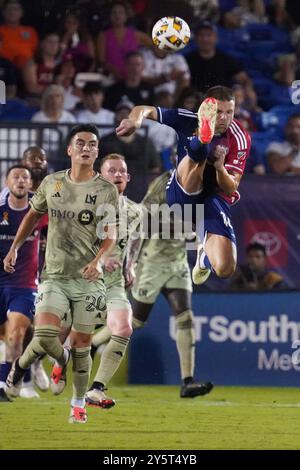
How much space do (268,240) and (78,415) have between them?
14.5ft

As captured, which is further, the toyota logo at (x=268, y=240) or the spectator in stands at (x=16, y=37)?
the spectator in stands at (x=16, y=37)

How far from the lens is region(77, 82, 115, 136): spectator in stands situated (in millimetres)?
14852

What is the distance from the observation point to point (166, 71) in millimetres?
15852

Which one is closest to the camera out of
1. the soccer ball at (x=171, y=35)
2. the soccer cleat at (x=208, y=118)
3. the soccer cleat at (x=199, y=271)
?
the soccer cleat at (x=208, y=118)

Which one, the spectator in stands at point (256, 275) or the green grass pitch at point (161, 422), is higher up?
the spectator in stands at point (256, 275)

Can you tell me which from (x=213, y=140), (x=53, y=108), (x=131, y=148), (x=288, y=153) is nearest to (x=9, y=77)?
(x=53, y=108)

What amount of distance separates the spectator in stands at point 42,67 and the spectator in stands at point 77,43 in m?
0.17

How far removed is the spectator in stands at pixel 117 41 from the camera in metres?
15.9

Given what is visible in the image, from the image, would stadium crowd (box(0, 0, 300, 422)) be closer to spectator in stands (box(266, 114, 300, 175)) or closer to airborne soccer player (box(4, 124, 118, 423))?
spectator in stands (box(266, 114, 300, 175))

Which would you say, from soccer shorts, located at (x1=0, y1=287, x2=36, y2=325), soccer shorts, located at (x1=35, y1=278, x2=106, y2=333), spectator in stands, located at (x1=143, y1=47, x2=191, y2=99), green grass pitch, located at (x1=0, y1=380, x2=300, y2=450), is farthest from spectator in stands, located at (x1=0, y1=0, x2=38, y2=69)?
soccer shorts, located at (x1=35, y1=278, x2=106, y2=333)

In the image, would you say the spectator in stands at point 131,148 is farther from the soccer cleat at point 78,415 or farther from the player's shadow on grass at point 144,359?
the soccer cleat at point 78,415

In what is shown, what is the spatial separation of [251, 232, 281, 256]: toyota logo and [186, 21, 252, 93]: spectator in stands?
11.7 feet

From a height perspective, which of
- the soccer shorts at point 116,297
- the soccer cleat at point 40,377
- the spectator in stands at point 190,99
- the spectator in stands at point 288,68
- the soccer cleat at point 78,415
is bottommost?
the soccer cleat at point 78,415

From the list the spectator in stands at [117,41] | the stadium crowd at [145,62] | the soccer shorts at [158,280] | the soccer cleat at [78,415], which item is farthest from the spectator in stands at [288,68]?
the soccer cleat at [78,415]
